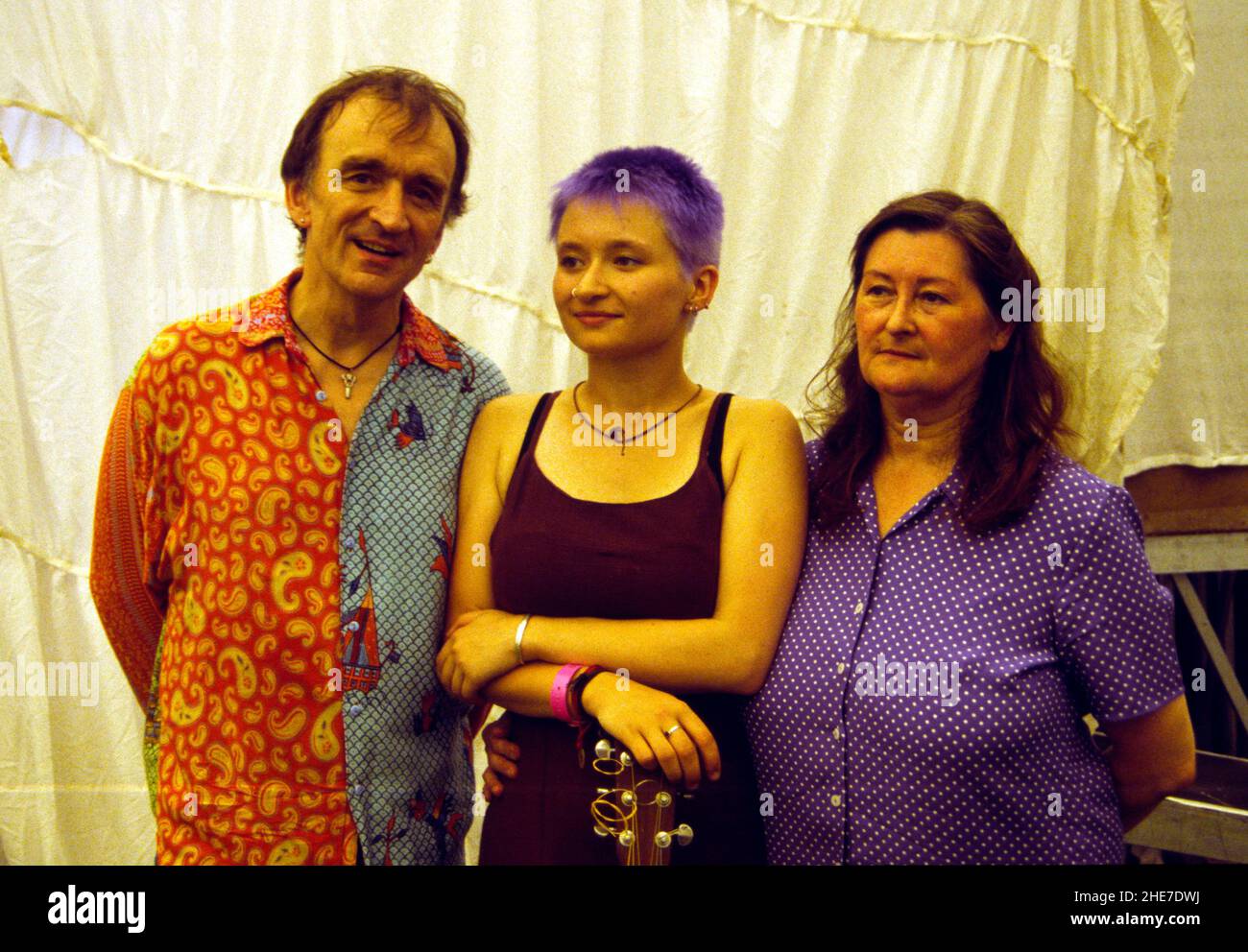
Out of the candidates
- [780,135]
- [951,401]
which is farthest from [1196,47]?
[951,401]

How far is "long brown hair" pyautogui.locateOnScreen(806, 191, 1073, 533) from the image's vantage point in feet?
5.27

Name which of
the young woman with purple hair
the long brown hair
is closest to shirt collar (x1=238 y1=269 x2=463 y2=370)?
the young woman with purple hair

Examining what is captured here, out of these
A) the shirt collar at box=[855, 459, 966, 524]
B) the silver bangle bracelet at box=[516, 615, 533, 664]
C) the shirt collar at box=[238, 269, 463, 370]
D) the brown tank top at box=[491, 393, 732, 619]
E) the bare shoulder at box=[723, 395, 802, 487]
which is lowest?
the silver bangle bracelet at box=[516, 615, 533, 664]

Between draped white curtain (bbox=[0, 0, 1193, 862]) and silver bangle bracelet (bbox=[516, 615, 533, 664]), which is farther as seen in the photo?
draped white curtain (bbox=[0, 0, 1193, 862])

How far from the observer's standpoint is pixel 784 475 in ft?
5.50

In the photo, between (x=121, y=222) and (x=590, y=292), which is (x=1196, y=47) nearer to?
(x=590, y=292)

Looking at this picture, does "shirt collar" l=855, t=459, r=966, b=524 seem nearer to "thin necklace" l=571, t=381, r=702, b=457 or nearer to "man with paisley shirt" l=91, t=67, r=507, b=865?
"thin necklace" l=571, t=381, r=702, b=457

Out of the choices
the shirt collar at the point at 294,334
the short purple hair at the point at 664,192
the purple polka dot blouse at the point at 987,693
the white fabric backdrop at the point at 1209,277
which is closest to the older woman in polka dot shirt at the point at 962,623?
the purple polka dot blouse at the point at 987,693

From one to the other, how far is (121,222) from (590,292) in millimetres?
1578

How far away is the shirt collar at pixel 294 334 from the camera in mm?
1694

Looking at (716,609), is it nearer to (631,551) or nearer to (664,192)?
(631,551)

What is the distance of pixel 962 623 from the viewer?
5.11 ft

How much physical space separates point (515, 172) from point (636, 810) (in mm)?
1682

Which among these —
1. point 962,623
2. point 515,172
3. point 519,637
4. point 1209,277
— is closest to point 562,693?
point 519,637
